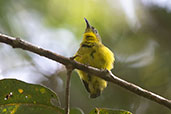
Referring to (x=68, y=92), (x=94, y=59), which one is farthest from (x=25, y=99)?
(x=94, y=59)

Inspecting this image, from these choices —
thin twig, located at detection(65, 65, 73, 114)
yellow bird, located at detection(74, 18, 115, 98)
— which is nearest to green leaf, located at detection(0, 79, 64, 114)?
thin twig, located at detection(65, 65, 73, 114)

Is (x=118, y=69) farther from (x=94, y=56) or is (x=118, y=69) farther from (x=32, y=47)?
(x=32, y=47)

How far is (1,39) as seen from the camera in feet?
6.73

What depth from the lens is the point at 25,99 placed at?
8.23 ft

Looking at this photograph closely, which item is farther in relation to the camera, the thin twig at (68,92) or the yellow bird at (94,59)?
the yellow bird at (94,59)

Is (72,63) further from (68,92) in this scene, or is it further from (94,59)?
(94,59)

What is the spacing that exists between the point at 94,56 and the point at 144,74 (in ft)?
5.79

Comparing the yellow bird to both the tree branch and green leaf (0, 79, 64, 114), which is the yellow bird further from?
the tree branch

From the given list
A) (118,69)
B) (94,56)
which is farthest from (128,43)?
(94,56)

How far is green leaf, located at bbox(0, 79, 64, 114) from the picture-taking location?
96.3 inches

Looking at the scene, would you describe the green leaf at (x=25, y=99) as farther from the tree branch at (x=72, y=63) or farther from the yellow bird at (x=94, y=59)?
the yellow bird at (x=94, y=59)

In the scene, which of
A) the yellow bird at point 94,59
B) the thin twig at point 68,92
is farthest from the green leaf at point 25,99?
the yellow bird at point 94,59

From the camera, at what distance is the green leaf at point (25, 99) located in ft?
8.03

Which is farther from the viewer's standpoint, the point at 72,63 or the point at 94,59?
the point at 94,59
